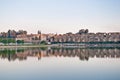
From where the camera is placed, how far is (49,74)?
17.4 metres

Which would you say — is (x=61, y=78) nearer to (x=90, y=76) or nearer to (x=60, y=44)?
(x=90, y=76)

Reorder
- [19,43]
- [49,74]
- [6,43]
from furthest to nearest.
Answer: [19,43] → [6,43] → [49,74]

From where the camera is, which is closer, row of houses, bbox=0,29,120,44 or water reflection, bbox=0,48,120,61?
water reflection, bbox=0,48,120,61

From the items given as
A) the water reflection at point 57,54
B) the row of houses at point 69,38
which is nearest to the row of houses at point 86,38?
the row of houses at point 69,38

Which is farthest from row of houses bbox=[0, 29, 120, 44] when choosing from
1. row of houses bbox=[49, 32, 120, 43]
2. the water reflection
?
the water reflection

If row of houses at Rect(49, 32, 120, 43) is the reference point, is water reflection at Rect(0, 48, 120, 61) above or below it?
below

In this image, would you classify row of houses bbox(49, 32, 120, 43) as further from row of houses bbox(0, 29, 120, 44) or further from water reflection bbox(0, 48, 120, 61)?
water reflection bbox(0, 48, 120, 61)

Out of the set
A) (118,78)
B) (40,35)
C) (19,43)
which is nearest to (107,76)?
(118,78)

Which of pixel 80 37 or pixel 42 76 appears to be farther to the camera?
pixel 80 37

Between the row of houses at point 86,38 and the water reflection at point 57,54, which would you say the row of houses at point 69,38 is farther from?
the water reflection at point 57,54

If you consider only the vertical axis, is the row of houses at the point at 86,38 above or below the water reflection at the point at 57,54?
above

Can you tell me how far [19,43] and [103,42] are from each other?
2685 centimetres

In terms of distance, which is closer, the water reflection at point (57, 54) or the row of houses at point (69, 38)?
the water reflection at point (57, 54)

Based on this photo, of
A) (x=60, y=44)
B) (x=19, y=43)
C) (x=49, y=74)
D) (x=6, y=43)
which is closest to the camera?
(x=49, y=74)
